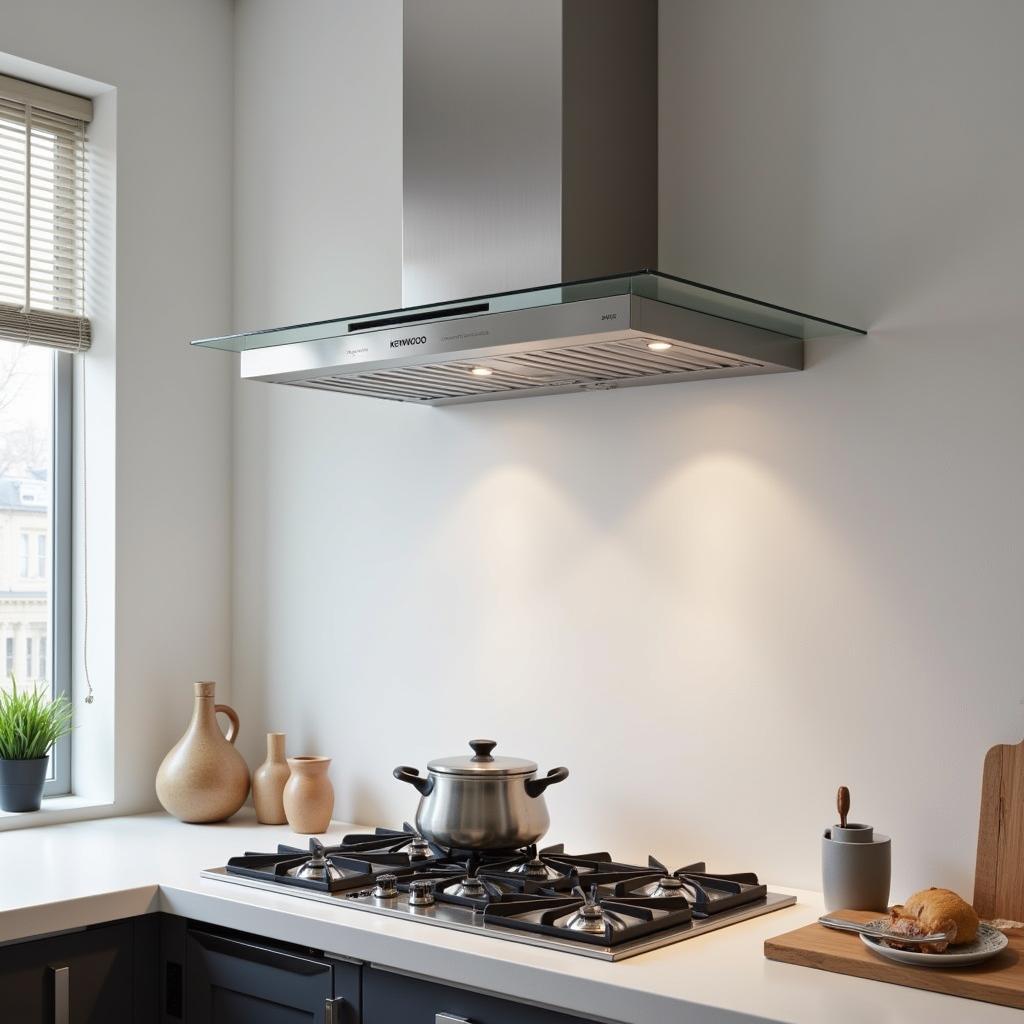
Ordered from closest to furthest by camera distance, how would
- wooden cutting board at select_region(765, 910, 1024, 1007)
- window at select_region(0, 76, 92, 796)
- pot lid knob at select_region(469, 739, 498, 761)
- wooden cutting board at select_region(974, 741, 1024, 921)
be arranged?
wooden cutting board at select_region(765, 910, 1024, 1007) → wooden cutting board at select_region(974, 741, 1024, 921) → pot lid knob at select_region(469, 739, 498, 761) → window at select_region(0, 76, 92, 796)

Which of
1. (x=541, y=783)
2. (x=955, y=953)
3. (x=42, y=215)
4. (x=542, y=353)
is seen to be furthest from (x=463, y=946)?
(x=42, y=215)

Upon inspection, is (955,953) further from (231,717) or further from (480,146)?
(231,717)

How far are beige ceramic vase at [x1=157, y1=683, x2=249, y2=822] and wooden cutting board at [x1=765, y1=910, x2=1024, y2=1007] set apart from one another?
55.2 inches

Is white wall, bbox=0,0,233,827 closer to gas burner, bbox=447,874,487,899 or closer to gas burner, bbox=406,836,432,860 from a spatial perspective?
gas burner, bbox=406,836,432,860

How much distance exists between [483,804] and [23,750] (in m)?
1.17

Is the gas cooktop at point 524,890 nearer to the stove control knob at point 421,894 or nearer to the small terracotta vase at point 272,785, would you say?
the stove control knob at point 421,894

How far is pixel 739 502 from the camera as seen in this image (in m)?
2.16

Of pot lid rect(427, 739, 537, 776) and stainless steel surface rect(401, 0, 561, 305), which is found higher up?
stainless steel surface rect(401, 0, 561, 305)

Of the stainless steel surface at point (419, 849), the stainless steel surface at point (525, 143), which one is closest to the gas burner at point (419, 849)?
the stainless steel surface at point (419, 849)

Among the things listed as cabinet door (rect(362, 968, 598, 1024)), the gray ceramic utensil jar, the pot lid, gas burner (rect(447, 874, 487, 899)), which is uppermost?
the pot lid

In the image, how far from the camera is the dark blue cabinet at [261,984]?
1.89 meters

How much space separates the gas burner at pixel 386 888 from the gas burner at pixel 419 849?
21 centimetres

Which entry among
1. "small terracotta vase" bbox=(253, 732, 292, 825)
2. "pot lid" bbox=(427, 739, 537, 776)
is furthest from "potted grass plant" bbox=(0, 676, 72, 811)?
"pot lid" bbox=(427, 739, 537, 776)

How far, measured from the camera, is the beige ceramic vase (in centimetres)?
268
